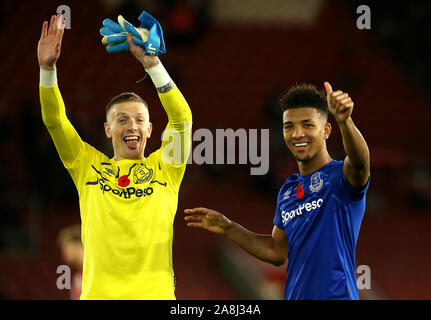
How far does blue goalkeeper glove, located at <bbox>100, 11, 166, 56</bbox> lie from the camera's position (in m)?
4.01

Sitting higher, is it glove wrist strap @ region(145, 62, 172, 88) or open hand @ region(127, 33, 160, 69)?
open hand @ region(127, 33, 160, 69)

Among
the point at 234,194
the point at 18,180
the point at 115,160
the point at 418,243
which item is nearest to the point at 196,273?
the point at 234,194

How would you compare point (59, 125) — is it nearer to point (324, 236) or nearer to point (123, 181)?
point (123, 181)

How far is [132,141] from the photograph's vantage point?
13.3 feet

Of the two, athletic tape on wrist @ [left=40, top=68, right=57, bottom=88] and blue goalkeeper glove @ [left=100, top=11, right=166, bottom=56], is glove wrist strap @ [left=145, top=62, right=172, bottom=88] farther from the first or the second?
athletic tape on wrist @ [left=40, top=68, right=57, bottom=88]

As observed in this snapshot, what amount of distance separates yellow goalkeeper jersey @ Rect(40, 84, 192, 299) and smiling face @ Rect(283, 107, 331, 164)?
0.62 metres

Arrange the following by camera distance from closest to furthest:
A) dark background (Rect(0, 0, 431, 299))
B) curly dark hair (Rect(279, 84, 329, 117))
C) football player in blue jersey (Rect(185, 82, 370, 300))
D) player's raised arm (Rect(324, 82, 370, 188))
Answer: player's raised arm (Rect(324, 82, 370, 188)) → football player in blue jersey (Rect(185, 82, 370, 300)) → curly dark hair (Rect(279, 84, 329, 117)) → dark background (Rect(0, 0, 431, 299))

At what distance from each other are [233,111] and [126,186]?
7.50 meters

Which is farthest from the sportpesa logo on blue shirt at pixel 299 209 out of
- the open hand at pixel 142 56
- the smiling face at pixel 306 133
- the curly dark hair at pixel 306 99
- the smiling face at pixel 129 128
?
the open hand at pixel 142 56

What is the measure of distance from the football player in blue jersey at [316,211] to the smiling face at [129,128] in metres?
0.51

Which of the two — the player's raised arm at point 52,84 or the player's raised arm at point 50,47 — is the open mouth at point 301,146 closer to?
the player's raised arm at point 52,84

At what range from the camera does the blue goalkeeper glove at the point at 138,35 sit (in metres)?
4.01

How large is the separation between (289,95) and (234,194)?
247 inches

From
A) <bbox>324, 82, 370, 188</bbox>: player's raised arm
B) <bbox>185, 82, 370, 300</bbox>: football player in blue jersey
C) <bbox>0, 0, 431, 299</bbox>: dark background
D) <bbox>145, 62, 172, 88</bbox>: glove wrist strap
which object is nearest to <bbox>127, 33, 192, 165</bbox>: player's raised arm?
<bbox>145, 62, 172, 88</bbox>: glove wrist strap
